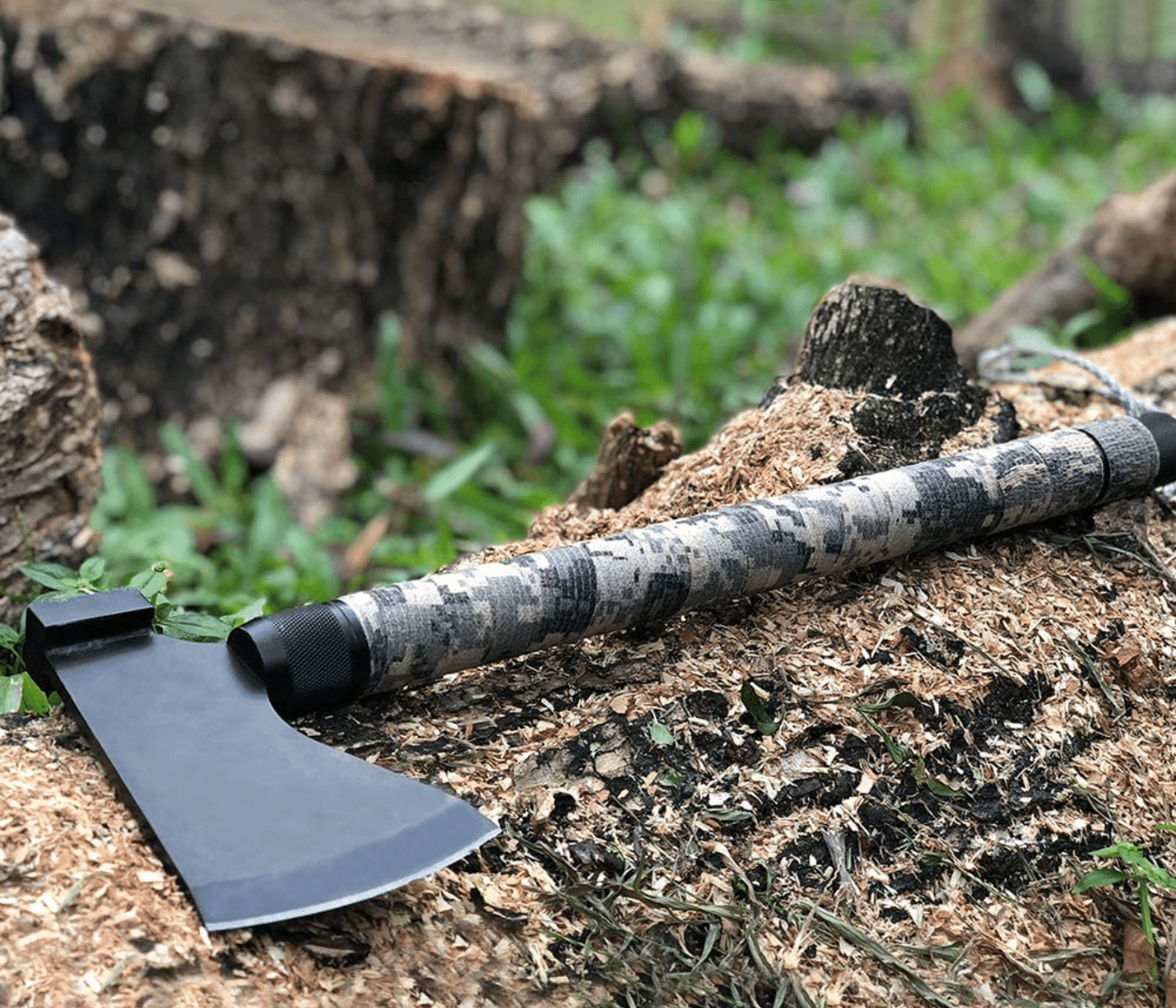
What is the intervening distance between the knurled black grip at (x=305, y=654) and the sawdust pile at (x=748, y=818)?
0.09 m

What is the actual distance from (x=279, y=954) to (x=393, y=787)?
7.9 inches

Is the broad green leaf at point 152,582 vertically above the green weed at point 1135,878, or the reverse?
the broad green leaf at point 152,582

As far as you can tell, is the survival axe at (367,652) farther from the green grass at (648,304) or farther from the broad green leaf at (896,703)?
the green grass at (648,304)

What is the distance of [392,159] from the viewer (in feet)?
12.0

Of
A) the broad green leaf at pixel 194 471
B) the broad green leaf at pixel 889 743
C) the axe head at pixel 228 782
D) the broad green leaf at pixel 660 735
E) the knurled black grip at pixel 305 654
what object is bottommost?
the broad green leaf at pixel 194 471

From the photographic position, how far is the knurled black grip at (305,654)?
4.74ft

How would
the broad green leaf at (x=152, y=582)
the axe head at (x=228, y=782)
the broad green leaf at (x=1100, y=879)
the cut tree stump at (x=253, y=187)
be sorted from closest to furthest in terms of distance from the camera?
the axe head at (x=228, y=782)
the broad green leaf at (x=1100, y=879)
the broad green leaf at (x=152, y=582)
the cut tree stump at (x=253, y=187)

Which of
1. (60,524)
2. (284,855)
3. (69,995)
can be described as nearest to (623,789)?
(284,855)

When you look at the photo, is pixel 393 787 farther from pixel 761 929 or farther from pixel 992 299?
pixel 992 299

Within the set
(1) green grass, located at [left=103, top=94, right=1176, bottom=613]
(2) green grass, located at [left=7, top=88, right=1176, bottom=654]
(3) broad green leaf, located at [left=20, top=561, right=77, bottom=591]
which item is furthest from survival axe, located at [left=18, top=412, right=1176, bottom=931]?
(1) green grass, located at [left=103, top=94, right=1176, bottom=613]

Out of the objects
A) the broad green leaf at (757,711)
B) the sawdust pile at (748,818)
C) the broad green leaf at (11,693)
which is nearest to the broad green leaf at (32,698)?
the broad green leaf at (11,693)

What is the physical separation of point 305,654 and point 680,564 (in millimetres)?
485

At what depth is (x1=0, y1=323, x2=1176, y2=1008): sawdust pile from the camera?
1305 mm

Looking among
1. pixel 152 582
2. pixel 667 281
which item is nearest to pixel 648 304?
A: pixel 667 281
